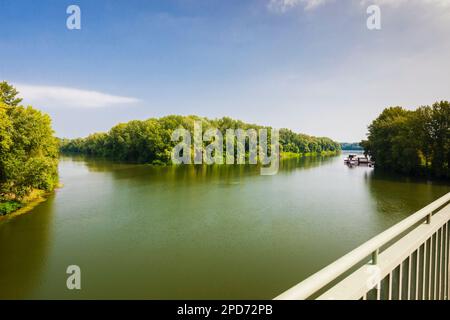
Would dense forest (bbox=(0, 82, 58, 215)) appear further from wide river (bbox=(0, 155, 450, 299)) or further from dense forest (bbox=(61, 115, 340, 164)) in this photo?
dense forest (bbox=(61, 115, 340, 164))

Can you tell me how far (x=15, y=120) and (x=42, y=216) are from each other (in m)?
5.51

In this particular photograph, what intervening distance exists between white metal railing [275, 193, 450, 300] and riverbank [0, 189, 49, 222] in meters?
17.0

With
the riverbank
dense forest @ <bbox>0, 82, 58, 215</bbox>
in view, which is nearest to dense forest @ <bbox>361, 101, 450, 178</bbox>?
dense forest @ <bbox>0, 82, 58, 215</bbox>

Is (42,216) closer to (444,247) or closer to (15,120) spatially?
(15,120)

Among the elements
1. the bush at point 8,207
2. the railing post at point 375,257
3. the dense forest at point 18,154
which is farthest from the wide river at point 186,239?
the railing post at point 375,257

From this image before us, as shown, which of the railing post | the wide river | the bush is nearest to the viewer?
the railing post

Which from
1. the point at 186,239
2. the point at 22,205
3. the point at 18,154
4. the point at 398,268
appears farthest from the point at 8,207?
the point at 398,268

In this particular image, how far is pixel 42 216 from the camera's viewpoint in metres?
14.8

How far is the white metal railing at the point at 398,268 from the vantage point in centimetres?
133

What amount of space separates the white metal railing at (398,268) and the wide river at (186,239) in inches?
221

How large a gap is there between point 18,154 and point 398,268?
1810 centimetres

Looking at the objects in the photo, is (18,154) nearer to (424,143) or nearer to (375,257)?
(375,257)

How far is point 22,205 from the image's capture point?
1638 centimetres

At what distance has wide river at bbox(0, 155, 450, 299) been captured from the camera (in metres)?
8.01
